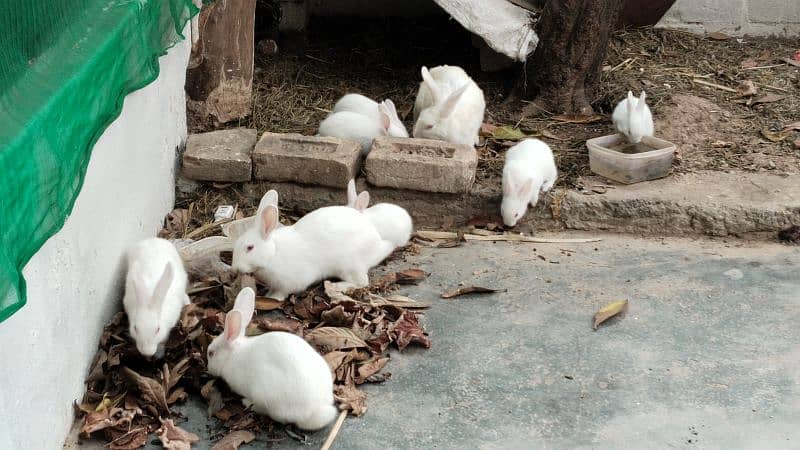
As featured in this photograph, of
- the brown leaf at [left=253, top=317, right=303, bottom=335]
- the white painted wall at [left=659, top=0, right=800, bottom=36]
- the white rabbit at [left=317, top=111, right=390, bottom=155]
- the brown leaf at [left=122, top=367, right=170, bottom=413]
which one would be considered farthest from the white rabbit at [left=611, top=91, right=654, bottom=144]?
the brown leaf at [left=122, top=367, right=170, bottom=413]

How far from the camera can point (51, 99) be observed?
2.73 m

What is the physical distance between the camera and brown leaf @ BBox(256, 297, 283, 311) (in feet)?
13.9

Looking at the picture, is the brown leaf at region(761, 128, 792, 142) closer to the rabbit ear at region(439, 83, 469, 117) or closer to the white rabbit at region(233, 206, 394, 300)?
the rabbit ear at region(439, 83, 469, 117)

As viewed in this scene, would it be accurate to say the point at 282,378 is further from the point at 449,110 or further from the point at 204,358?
the point at 449,110

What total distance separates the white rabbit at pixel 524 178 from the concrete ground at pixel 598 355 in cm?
20

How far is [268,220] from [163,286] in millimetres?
694

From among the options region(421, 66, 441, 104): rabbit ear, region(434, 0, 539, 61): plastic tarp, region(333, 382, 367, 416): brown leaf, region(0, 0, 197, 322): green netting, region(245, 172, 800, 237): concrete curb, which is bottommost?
region(333, 382, 367, 416): brown leaf

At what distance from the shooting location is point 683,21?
763cm

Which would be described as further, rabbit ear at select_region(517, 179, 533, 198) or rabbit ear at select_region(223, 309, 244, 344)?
rabbit ear at select_region(517, 179, 533, 198)

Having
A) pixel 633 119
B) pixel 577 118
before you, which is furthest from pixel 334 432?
pixel 577 118

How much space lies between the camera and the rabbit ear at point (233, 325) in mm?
3521

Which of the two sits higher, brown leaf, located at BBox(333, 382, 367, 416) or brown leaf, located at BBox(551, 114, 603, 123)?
brown leaf, located at BBox(551, 114, 603, 123)

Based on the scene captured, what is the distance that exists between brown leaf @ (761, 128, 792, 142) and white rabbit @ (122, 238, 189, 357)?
3739 mm

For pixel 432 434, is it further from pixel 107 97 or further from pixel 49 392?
pixel 107 97
